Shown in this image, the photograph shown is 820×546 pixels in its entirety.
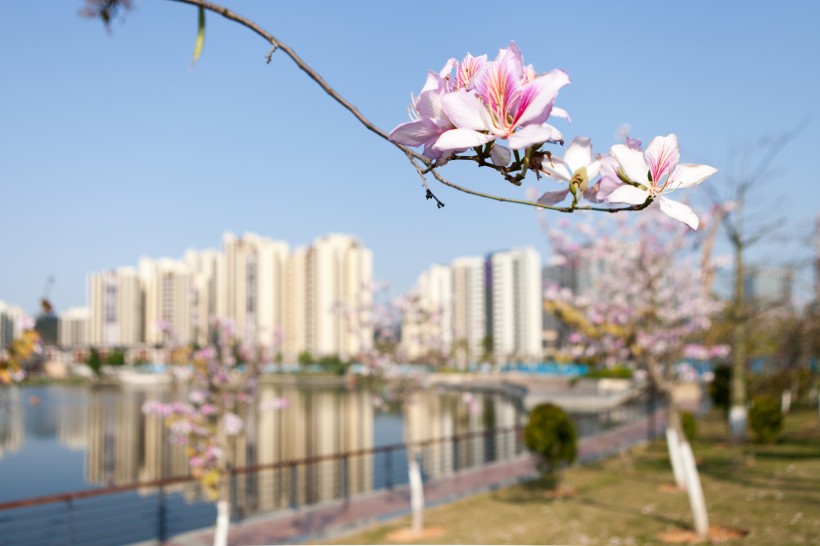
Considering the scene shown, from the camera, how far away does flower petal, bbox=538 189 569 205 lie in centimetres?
82

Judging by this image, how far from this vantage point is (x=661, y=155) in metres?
0.79

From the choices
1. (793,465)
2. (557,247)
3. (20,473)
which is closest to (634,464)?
(793,465)

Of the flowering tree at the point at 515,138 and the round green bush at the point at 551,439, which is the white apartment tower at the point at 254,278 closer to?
the round green bush at the point at 551,439

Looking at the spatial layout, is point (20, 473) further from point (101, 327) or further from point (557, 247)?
point (101, 327)

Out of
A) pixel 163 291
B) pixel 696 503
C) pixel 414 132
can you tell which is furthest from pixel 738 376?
pixel 163 291

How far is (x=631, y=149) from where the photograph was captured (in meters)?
0.78

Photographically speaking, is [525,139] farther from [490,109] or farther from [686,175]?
[686,175]

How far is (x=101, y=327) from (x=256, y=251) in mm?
29070

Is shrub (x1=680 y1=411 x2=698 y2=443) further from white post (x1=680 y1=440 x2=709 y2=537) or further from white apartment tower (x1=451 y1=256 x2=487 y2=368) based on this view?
white apartment tower (x1=451 y1=256 x2=487 y2=368)

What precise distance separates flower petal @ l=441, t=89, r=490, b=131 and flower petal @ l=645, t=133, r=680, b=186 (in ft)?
0.63

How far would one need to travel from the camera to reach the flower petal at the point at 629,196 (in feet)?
2.52

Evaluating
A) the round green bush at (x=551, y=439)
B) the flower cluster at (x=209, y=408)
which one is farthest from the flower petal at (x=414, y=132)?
the round green bush at (x=551, y=439)

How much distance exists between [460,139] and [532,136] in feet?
0.24

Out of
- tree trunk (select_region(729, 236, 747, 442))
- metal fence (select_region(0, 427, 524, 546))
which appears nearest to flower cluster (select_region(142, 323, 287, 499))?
metal fence (select_region(0, 427, 524, 546))
